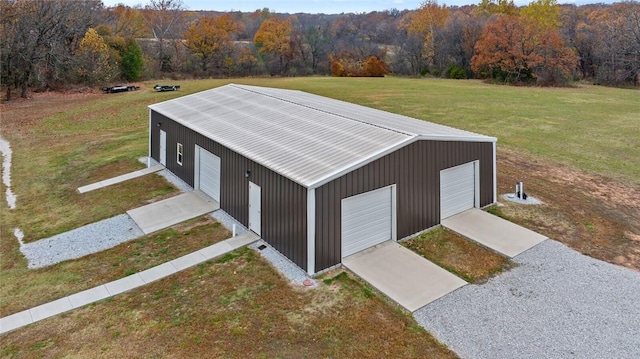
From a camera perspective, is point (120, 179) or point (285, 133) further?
point (120, 179)

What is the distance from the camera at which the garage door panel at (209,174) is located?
14.2 m

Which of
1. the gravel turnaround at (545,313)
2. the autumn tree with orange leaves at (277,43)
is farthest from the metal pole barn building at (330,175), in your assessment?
the autumn tree with orange leaves at (277,43)

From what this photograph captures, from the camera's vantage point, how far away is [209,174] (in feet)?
48.1

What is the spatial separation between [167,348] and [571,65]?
48.7 m

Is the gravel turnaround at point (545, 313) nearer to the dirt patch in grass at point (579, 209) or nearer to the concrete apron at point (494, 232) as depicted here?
the concrete apron at point (494, 232)

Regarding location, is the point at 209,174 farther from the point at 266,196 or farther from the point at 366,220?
the point at 366,220

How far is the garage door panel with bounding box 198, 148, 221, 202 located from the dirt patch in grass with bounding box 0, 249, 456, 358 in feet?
16.0

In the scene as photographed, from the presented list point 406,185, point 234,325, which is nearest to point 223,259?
point 234,325

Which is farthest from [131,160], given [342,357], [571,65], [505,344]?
[571,65]

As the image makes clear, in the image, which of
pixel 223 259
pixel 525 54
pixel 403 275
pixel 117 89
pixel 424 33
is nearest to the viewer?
pixel 403 275

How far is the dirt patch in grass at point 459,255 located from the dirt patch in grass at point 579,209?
2.36 meters

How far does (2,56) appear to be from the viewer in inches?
1364

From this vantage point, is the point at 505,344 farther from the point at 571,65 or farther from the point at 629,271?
the point at 571,65

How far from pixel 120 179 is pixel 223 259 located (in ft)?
28.9
